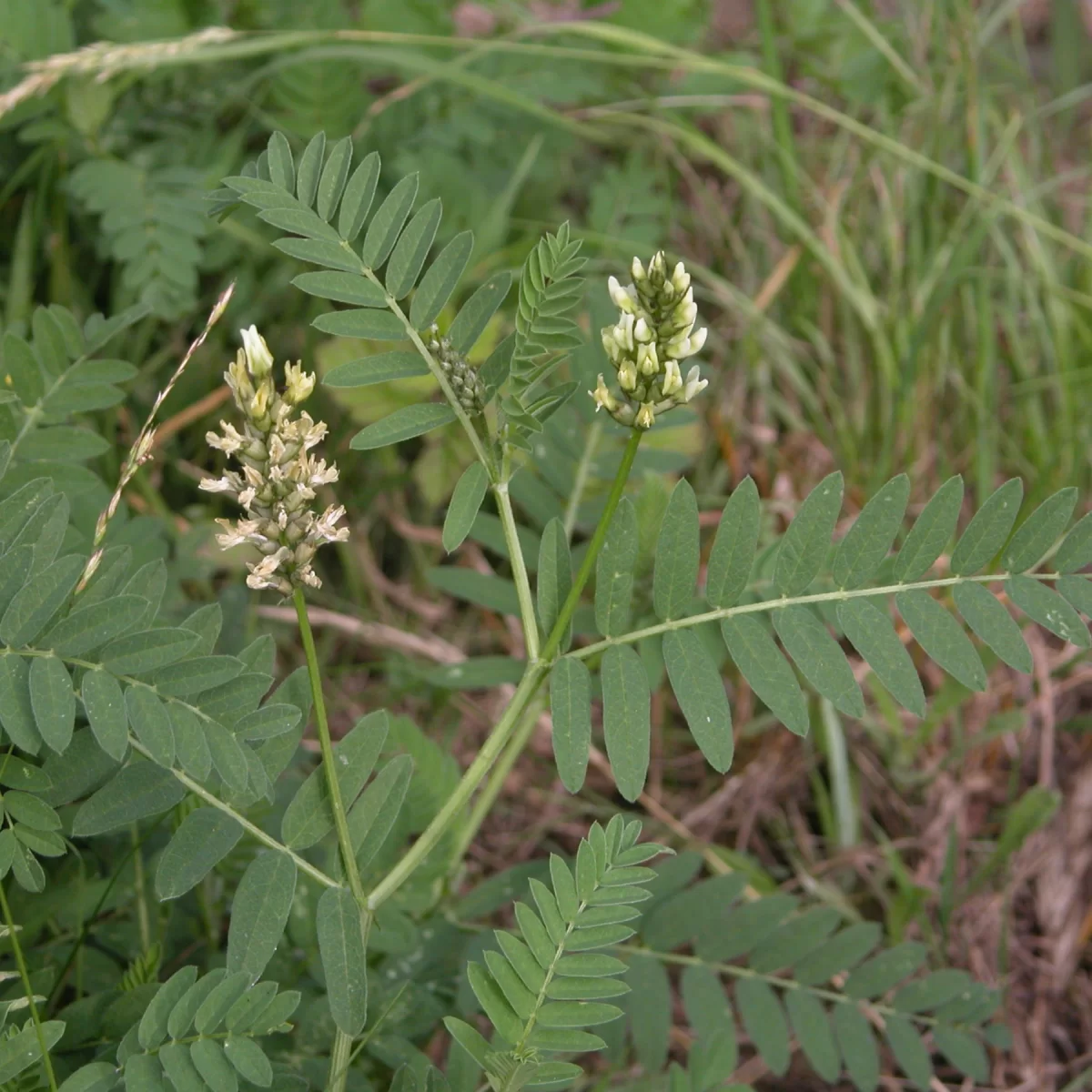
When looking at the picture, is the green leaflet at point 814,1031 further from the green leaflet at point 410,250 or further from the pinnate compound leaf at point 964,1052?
the green leaflet at point 410,250

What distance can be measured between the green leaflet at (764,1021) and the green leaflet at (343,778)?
708 millimetres

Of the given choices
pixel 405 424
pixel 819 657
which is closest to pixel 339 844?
pixel 405 424

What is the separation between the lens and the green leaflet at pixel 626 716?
1187 millimetres

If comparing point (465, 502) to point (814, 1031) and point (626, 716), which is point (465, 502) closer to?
point (626, 716)

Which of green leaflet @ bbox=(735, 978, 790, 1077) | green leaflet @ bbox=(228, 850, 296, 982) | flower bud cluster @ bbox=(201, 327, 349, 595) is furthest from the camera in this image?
green leaflet @ bbox=(735, 978, 790, 1077)

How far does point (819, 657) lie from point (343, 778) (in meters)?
0.53

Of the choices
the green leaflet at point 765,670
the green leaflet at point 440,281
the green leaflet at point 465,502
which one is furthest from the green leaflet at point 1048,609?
the green leaflet at point 440,281

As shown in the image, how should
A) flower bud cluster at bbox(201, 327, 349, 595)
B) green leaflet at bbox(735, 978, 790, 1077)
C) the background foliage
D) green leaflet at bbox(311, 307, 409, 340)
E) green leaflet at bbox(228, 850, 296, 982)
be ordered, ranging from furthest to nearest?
green leaflet at bbox(735, 978, 790, 1077) < the background foliage < green leaflet at bbox(311, 307, 409, 340) < green leaflet at bbox(228, 850, 296, 982) < flower bud cluster at bbox(201, 327, 349, 595)

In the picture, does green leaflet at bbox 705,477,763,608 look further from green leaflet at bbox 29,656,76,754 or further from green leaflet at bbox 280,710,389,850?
green leaflet at bbox 29,656,76,754

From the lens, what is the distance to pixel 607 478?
1.97 meters

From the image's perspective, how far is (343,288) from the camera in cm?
127

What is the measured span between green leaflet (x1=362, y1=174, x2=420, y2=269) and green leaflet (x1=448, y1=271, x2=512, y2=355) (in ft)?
0.36

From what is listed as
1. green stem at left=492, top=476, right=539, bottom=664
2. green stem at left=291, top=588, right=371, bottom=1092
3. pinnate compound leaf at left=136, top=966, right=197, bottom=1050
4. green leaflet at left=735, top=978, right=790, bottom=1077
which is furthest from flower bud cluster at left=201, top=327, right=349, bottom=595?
green leaflet at left=735, top=978, right=790, bottom=1077

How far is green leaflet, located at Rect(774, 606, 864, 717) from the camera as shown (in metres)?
1.25
